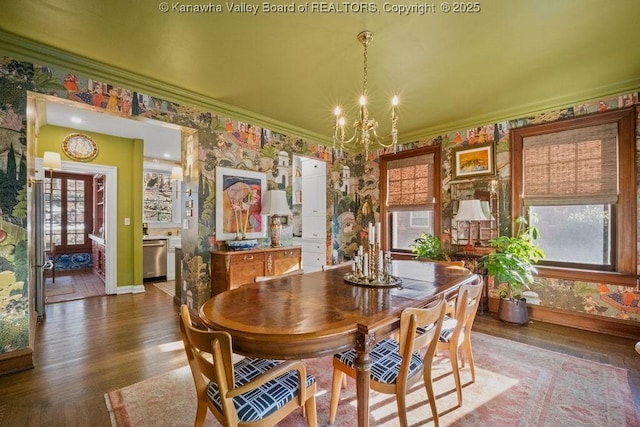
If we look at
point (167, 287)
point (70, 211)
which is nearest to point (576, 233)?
point (167, 287)

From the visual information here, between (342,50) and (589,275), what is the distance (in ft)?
11.8

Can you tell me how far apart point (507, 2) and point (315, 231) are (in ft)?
13.4

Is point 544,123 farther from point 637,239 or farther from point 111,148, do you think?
point 111,148

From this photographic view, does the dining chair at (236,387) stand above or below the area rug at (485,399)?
above

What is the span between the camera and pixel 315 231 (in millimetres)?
5355

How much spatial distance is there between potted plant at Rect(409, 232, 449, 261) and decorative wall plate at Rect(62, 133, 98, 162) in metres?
5.34

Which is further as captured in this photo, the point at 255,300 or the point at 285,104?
the point at 285,104

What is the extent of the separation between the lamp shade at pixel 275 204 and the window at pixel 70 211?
19.3 feet

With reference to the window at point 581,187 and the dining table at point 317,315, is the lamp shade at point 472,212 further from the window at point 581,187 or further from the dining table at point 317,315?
the dining table at point 317,315

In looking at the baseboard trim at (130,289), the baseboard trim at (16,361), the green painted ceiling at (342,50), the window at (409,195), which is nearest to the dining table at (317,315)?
the green painted ceiling at (342,50)

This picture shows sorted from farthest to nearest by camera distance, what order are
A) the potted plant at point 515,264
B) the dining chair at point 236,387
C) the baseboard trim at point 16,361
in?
the potted plant at point 515,264, the baseboard trim at point 16,361, the dining chair at point 236,387

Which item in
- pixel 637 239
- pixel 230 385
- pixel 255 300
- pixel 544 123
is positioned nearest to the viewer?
pixel 230 385

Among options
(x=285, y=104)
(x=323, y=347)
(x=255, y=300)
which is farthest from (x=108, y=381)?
(x=285, y=104)

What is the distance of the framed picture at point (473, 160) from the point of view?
393cm
